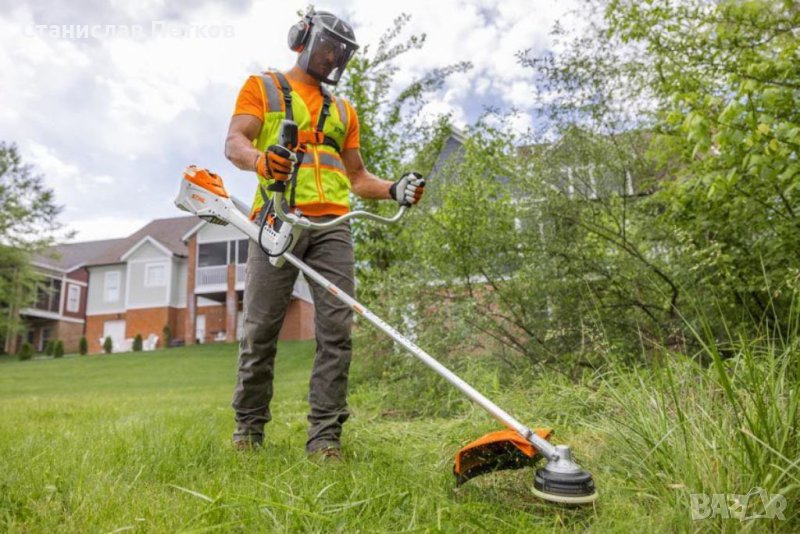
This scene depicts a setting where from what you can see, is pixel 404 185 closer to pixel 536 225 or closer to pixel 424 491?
pixel 424 491

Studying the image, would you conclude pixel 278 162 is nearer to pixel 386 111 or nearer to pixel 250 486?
pixel 250 486

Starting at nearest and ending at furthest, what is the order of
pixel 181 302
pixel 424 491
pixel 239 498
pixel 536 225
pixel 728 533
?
pixel 728 533 → pixel 239 498 → pixel 424 491 → pixel 536 225 → pixel 181 302

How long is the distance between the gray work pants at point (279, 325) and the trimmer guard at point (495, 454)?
1084 millimetres


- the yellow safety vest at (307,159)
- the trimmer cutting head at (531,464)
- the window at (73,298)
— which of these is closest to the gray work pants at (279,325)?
the yellow safety vest at (307,159)

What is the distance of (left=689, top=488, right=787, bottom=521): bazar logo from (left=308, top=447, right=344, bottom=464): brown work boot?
5.10ft

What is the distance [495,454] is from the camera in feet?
6.82

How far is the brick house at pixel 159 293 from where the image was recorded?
2848cm

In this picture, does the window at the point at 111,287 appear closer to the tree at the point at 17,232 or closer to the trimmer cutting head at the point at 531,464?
the tree at the point at 17,232

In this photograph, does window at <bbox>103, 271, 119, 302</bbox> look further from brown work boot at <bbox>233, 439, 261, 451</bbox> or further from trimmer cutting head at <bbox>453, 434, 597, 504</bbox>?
trimmer cutting head at <bbox>453, 434, 597, 504</bbox>

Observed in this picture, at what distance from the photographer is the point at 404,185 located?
2.90 m

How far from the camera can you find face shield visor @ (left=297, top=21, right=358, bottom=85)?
10.3ft

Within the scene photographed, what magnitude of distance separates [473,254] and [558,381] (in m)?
1.81

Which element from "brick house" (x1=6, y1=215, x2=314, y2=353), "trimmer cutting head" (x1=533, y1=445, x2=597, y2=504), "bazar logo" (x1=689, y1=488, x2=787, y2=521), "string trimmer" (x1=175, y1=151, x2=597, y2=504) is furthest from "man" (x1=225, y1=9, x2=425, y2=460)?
"brick house" (x1=6, y1=215, x2=314, y2=353)

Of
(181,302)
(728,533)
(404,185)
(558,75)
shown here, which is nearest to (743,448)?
(728,533)
